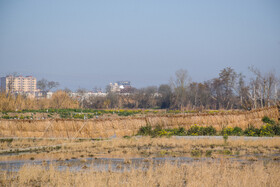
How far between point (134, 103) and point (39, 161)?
233 ft

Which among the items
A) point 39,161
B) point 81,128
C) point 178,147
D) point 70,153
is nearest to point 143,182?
point 39,161

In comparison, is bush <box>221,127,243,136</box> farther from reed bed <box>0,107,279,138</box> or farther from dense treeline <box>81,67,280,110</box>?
dense treeline <box>81,67,280,110</box>

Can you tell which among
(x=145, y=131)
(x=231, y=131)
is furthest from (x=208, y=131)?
(x=145, y=131)

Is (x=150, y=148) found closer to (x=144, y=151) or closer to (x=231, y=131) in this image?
(x=144, y=151)

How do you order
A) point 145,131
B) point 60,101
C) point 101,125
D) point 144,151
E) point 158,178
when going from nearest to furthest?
point 158,178
point 144,151
point 101,125
point 145,131
point 60,101

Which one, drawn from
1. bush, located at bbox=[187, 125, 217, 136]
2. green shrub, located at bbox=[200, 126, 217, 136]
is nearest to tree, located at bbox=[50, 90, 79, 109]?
bush, located at bbox=[187, 125, 217, 136]

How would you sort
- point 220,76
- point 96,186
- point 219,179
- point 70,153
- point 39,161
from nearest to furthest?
point 96,186 → point 219,179 → point 39,161 → point 70,153 → point 220,76

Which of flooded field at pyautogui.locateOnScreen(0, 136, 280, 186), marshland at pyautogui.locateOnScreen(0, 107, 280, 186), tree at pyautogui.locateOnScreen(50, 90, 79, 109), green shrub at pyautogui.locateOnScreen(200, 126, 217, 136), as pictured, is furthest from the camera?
tree at pyautogui.locateOnScreen(50, 90, 79, 109)

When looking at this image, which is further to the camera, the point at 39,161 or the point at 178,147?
the point at 178,147

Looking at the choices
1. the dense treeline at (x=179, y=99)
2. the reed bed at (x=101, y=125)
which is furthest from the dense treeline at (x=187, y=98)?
the reed bed at (x=101, y=125)

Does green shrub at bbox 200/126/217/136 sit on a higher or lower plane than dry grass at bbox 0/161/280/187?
higher

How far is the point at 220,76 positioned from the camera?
8469cm

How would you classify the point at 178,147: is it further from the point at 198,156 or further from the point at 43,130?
the point at 43,130

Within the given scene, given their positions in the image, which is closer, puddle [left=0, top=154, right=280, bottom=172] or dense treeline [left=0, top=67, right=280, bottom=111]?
puddle [left=0, top=154, right=280, bottom=172]
